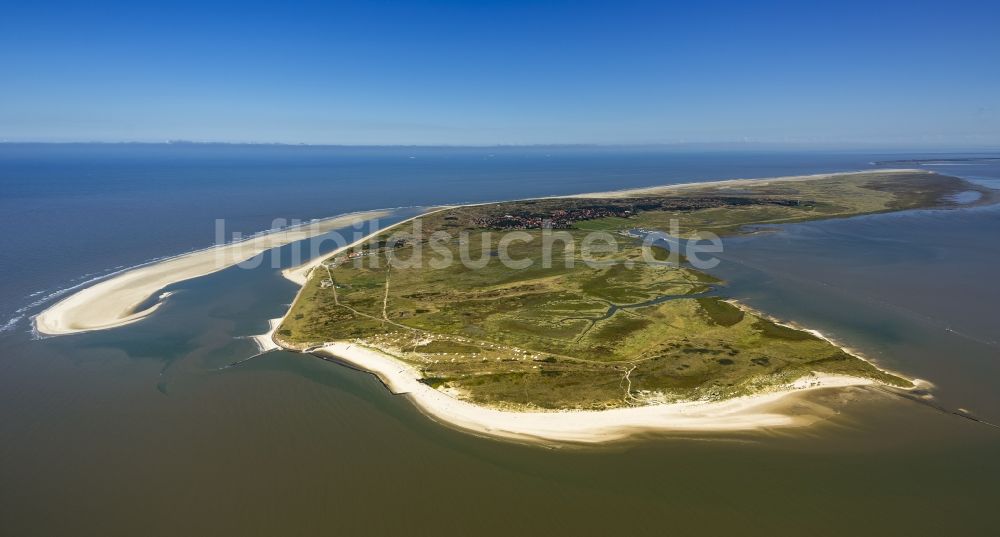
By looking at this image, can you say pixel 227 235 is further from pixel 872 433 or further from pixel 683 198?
pixel 683 198

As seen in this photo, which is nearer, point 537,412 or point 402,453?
point 402,453

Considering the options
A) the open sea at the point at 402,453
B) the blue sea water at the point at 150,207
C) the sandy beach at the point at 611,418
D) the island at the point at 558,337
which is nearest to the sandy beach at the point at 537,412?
the sandy beach at the point at 611,418

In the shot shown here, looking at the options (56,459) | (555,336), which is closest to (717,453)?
(555,336)

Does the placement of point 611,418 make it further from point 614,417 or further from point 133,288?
point 133,288

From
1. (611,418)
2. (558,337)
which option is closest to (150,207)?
(558,337)

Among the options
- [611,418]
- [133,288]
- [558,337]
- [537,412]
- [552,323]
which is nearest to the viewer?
[611,418]

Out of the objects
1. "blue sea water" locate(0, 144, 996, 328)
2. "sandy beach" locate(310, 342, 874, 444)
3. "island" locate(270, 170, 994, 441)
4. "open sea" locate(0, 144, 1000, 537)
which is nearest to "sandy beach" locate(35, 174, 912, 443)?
"sandy beach" locate(310, 342, 874, 444)

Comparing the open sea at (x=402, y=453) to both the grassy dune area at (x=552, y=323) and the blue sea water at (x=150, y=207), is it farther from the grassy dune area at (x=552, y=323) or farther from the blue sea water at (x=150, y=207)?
the blue sea water at (x=150, y=207)
